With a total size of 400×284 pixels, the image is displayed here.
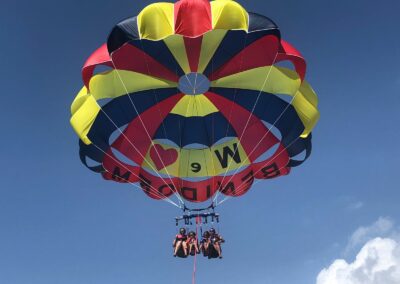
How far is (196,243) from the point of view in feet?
40.2

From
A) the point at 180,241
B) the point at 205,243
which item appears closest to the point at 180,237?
the point at 180,241

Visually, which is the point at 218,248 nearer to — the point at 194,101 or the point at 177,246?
the point at 177,246

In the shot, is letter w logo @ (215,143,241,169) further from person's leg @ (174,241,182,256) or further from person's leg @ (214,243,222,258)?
person's leg @ (174,241,182,256)

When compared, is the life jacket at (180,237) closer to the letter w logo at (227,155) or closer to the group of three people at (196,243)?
the group of three people at (196,243)

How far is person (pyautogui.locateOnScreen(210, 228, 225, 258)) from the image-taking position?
480 inches

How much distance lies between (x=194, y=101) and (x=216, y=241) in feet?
13.4

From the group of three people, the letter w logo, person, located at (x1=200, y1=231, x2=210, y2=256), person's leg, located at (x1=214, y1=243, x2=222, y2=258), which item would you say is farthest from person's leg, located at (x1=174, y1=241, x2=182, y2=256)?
the letter w logo

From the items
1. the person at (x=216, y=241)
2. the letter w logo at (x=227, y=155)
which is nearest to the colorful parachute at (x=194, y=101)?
the letter w logo at (x=227, y=155)

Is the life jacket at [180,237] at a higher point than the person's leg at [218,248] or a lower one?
higher

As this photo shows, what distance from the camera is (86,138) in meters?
13.2

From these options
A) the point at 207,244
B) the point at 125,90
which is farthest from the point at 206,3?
the point at 207,244

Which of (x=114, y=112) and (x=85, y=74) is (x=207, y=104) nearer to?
(x=114, y=112)

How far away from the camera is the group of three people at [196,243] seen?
1216 centimetres

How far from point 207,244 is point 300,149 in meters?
3.79
